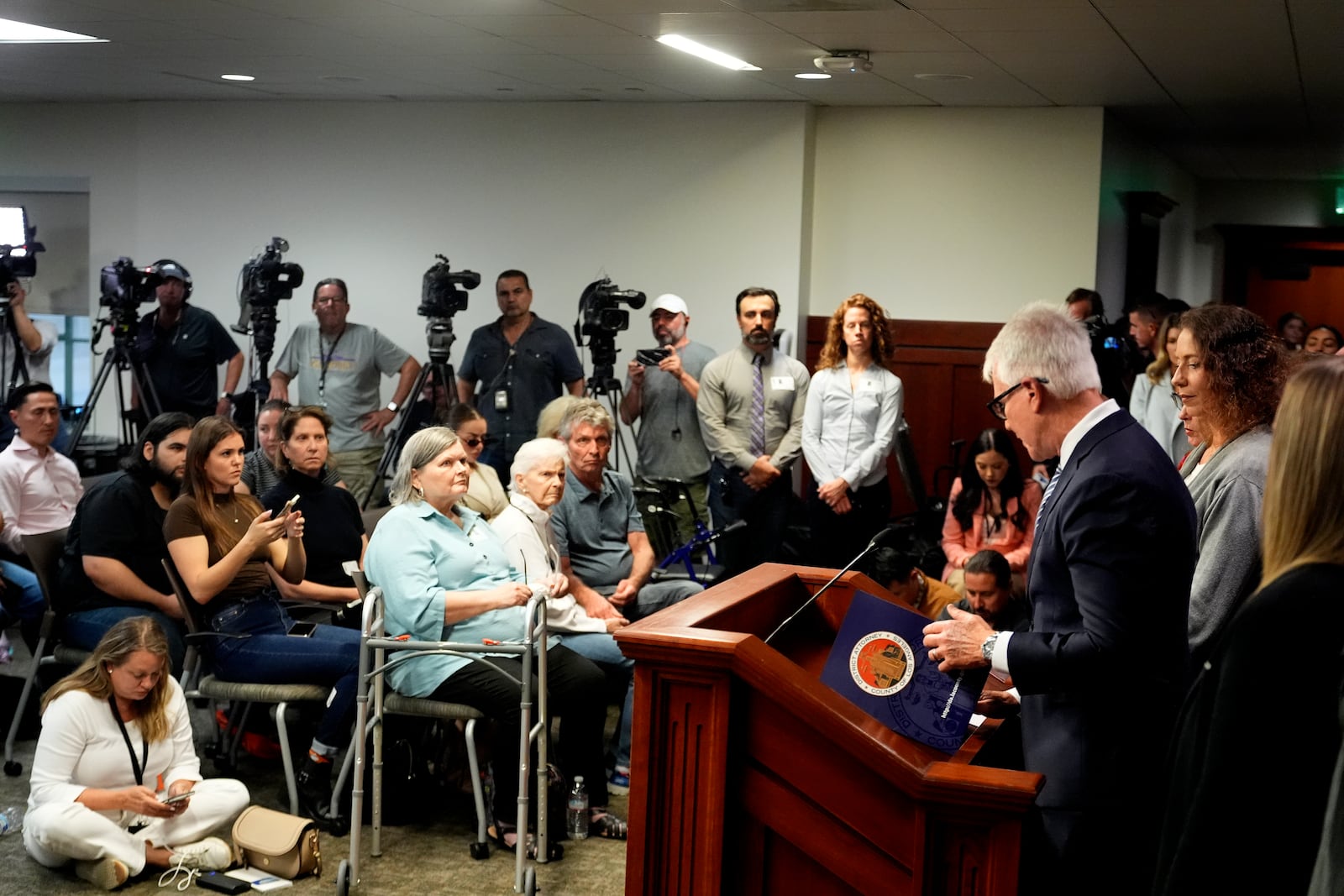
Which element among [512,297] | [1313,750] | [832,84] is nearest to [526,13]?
[512,297]

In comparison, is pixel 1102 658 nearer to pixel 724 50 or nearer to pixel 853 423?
pixel 853 423

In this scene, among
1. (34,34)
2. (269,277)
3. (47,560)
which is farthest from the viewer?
(269,277)

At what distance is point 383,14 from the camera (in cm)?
548

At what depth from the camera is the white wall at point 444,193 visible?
7871 mm

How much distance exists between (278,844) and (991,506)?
3.17 metres

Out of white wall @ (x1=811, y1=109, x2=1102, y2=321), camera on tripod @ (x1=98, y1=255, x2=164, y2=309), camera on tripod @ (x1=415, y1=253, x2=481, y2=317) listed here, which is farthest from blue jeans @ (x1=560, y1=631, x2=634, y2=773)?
white wall @ (x1=811, y1=109, x2=1102, y2=321)

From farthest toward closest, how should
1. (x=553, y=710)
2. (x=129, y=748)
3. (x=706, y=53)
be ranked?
(x=706, y=53), (x=553, y=710), (x=129, y=748)

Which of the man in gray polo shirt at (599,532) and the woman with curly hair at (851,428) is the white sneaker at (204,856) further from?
the woman with curly hair at (851,428)

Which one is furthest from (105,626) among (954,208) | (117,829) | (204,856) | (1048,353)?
(954,208)

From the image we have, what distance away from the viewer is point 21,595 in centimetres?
505

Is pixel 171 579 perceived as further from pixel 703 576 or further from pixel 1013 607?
pixel 1013 607

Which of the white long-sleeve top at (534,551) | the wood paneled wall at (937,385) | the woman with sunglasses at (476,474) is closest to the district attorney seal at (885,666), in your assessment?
the white long-sleeve top at (534,551)

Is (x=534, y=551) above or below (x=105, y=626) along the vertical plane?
above

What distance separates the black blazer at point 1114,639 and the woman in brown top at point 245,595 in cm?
249
